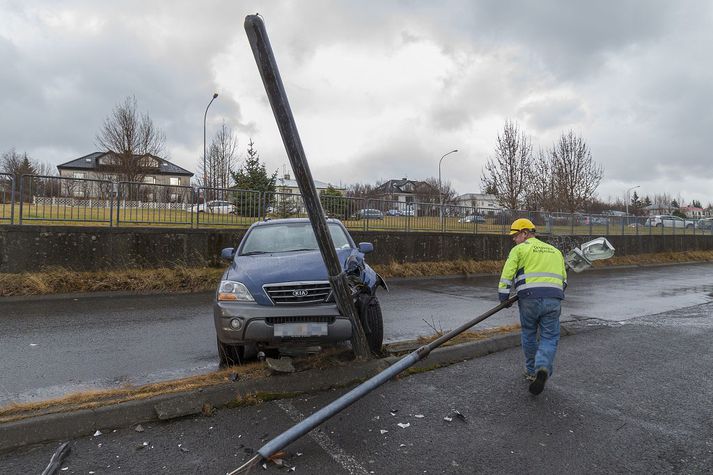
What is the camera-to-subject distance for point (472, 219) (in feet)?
56.4

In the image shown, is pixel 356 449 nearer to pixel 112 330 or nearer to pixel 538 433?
pixel 538 433

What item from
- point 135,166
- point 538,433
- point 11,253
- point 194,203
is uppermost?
point 135,166

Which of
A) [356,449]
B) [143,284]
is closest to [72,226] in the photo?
[143,284]

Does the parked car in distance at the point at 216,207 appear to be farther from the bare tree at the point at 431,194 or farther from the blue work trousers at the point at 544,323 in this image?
the bare tree at the point at 431,194

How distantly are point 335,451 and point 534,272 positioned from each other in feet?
8.35

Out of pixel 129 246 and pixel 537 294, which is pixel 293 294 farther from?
pixel 129 246

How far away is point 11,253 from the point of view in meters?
9.75

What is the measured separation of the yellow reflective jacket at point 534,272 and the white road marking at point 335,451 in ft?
7.06

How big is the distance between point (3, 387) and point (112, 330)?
2.48 meters

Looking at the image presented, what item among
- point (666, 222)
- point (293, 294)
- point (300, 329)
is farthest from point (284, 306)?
point (666, 222)

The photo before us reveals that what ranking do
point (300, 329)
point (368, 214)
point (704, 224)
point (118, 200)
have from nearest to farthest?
point (300, 329)
point (118, 200)
point (368, 214)
point (704, 224)

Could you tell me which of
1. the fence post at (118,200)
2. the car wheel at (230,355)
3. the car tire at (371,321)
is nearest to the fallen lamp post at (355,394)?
the car tire at (371,321)

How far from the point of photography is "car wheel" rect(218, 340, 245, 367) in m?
5.04

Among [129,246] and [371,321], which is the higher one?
[129,246]
